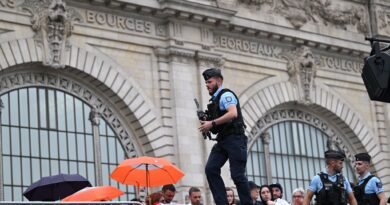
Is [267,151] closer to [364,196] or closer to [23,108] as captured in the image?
[23,108]

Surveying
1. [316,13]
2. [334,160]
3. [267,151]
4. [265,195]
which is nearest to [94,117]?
[267,151]

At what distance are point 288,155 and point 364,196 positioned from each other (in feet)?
62.4

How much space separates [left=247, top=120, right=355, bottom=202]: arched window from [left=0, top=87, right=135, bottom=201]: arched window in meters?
6.01

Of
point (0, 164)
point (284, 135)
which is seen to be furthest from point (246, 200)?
point (284, 135)

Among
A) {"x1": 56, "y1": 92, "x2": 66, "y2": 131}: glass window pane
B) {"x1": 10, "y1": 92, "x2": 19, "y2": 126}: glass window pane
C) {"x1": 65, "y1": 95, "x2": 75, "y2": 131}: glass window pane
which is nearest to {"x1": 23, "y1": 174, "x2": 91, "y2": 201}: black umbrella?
{"x1": 10, "y1": 92, "x2": 19, "y2": 126}: glass window pane

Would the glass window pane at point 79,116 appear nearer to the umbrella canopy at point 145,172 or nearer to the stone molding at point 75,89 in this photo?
the stone molding at point 75,89

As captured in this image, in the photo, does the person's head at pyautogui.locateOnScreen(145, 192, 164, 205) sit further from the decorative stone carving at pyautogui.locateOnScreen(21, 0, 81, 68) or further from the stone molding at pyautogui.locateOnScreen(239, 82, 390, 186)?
the stone molding at pyautogui.locateOnScreen(239, 82, 390, 186)

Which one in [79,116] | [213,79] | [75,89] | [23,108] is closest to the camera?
[213,79]

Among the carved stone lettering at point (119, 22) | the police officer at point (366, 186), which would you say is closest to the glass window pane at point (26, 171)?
the carved stone lettering at point (119, 22)

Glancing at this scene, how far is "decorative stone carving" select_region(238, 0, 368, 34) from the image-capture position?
36688 millimetres

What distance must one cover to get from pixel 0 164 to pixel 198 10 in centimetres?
906

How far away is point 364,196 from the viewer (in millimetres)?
17344

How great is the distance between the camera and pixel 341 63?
38438mm

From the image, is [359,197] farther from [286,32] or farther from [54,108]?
[286,32]
